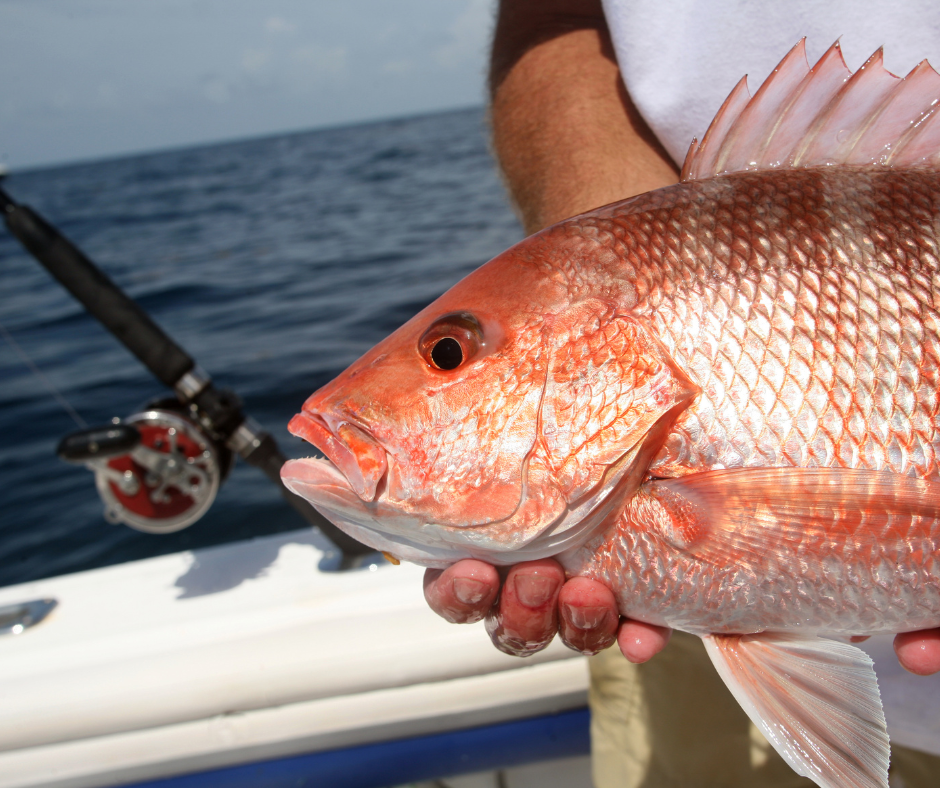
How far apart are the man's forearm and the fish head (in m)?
0.69

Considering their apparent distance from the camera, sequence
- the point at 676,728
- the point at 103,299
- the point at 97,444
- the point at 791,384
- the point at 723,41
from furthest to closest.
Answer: the point at 103,299 → the point at 97,444 → the point at 676,728 → the point at 723,41 → the point at 791,384

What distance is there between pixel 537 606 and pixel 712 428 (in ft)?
1.34

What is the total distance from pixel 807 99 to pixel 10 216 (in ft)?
8.95

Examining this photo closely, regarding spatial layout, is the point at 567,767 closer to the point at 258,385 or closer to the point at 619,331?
the point at 619,331

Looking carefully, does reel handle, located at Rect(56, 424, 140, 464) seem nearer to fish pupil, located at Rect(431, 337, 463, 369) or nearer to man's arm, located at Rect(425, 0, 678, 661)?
man's arm, located at Rect(425, 0, 678, 661)

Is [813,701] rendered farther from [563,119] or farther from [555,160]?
[563,119]

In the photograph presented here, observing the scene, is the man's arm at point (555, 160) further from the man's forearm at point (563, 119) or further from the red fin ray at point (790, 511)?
the red fin ray at point (790, 511)

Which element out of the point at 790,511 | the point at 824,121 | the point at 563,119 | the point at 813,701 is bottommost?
the point at 813,701

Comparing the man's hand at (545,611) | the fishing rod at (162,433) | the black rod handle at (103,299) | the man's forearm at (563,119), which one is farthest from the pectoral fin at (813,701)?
the black rod handle at (103,299)

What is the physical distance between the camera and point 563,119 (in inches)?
76.1

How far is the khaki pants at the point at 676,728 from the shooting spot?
1.79 metres

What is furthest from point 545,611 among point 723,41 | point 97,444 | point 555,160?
point 97,444

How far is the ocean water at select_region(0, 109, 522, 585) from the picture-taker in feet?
17.1

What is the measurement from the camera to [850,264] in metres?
1.07
